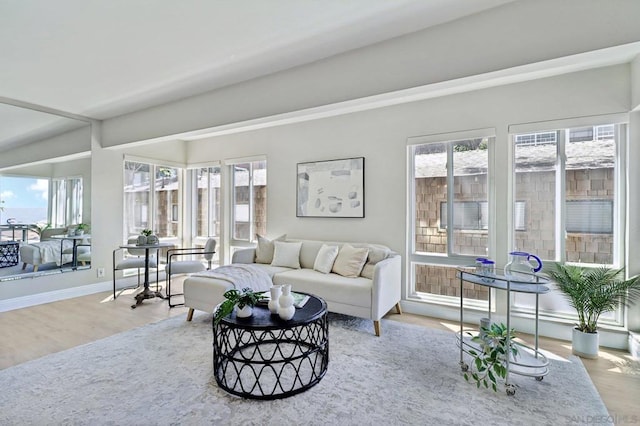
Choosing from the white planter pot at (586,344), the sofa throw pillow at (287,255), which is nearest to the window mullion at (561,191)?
the white planter pot at (586,344)

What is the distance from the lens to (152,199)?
5.66 meters

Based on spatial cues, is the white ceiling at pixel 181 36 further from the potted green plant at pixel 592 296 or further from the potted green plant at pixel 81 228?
the potted green plant at pixel 592 296

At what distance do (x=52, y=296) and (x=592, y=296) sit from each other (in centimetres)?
626

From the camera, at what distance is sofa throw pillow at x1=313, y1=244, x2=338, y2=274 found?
3830 millimetres

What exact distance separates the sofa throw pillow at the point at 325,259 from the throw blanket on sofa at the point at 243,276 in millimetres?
628

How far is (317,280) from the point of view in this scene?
11.5ft

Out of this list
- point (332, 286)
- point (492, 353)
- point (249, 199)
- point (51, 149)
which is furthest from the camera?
point (249, 199)

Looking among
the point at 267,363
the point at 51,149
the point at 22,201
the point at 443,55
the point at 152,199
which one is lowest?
the point at 267,363

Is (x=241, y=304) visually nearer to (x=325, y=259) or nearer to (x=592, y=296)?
(x=325, y=259)

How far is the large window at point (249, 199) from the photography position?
532 centimetres

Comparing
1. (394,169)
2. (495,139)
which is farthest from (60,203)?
(495,139)

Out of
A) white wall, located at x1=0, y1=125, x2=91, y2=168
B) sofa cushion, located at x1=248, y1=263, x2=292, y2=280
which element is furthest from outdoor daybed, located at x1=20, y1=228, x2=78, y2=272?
sofa cushion, located at x1=248, y1=263, x2=292, y2=280

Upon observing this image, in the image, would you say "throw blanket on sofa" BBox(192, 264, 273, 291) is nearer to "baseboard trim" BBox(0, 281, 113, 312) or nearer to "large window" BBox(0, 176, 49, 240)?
"baseboard trim" BBox(0, 281, 113, 312)

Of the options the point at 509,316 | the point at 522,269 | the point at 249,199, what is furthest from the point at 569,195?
the point at 249,199
